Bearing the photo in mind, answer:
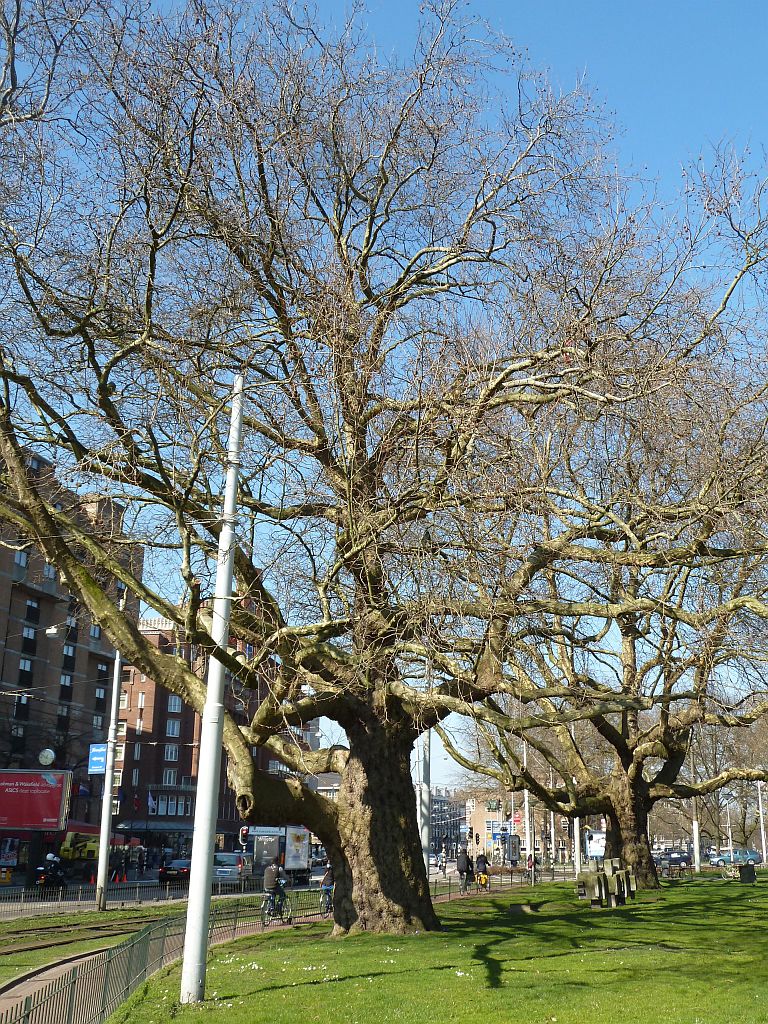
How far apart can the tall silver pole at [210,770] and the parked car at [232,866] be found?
35713mm

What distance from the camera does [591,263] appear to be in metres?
13.7

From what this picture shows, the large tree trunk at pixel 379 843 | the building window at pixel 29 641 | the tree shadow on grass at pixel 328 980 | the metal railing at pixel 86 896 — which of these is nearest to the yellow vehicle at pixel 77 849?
the metal railing at pixel 86 896

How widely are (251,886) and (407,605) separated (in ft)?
117

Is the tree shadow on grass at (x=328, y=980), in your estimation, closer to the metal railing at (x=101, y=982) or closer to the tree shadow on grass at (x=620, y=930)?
the tree shadow on grass at (x=620, y=930)

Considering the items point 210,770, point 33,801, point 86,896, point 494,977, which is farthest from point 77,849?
point 210,770

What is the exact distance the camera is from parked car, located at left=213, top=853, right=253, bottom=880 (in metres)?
47.7

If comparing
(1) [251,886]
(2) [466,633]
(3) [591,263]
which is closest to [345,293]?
(3) [591,263]

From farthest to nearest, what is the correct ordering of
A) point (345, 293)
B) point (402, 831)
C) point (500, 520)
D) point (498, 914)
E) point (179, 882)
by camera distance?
1. point (179, 882)
2. point (498, 914)
3. point (402, 831)
4. point (345, 293)
5. point (500, 520)

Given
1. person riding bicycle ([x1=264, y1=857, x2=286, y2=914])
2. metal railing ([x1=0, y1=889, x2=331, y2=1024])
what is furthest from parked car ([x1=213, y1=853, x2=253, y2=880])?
metal railing ([x1=0, y1=889, x2=331, y2=1024])

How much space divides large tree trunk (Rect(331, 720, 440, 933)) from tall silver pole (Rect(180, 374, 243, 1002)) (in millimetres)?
5247

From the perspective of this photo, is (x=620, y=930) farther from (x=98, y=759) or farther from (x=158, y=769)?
(x=158, y=769)

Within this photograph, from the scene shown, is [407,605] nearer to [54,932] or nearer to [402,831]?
[402,831]

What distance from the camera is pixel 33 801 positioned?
115 feet

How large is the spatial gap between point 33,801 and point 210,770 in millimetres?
27055
